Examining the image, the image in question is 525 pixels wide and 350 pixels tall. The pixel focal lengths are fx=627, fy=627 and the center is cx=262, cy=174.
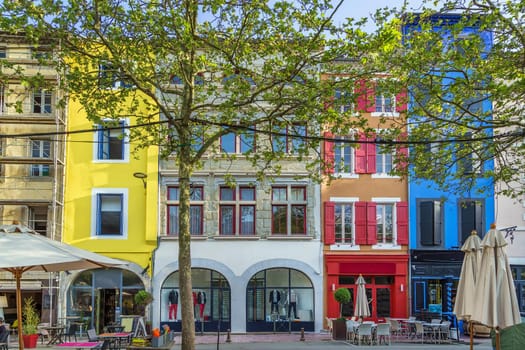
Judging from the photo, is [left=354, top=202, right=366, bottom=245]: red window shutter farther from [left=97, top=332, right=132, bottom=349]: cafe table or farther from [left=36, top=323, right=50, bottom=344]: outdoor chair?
[left=36, top=323, right=50, bottom=344]: outdoor chair

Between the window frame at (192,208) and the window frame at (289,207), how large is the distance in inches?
112

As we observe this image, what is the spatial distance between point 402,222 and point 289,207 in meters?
4.56

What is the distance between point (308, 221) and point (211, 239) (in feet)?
12.9

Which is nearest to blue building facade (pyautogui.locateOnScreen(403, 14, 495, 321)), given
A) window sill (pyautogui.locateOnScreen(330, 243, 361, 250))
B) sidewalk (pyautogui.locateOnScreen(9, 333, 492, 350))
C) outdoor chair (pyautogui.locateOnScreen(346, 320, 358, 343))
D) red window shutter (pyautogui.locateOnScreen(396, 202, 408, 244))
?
red window shutter (pyautogui.locateOnScreen(396, 202, 408, 244))

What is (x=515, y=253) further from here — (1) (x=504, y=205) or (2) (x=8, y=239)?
(2) (x=8, y=239)

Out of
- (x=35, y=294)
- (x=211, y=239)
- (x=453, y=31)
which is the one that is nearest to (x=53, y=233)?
(x=35, y=294)

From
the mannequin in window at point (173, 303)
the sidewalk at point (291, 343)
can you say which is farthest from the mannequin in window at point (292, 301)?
the mannequin in window at point (173, 303)

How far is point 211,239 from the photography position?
81.4 feet

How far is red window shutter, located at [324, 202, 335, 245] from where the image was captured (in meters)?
24.8

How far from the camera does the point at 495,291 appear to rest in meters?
9.97

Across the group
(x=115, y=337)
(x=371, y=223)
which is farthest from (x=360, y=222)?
(x=115, y=337)

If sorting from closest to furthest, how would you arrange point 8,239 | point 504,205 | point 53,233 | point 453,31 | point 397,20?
point 8,239 < point 453,31 < point 397,20 < point 53,233 < point 504,205

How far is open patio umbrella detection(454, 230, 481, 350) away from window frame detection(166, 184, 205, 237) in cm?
1479

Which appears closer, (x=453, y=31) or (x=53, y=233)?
(x=453, y=31)
